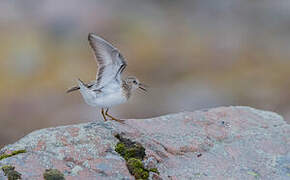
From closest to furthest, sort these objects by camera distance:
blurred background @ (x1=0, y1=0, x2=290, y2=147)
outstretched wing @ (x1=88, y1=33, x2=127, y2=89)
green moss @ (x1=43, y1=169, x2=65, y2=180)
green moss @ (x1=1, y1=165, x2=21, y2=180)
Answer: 1. green moss @ (x1=1, y1=165, x2=21, y2=180)
2. green moss @ (x1=43, y1=169, x2=65, y2=180)
3. outstretched wing @ (x1=88, y1=33, x2=127, y2=89)
4. blurred background @ (x1=0, y1=0, x2=290, y2=147)

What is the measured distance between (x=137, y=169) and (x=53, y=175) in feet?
3.67

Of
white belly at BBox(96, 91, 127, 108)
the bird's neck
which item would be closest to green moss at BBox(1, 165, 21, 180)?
white belly at BBox(96, 91, 127, 108)

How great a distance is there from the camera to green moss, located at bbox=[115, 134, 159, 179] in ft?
22.6

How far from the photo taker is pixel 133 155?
7293mm

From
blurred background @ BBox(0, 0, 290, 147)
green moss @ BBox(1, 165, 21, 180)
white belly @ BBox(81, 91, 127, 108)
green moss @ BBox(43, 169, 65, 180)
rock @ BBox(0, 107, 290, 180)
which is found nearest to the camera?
green moss @ BBox(1, 165, 21, 180)

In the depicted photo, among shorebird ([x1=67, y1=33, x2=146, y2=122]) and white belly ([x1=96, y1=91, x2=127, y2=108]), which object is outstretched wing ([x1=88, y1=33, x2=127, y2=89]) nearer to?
shorebird ([x1=67, y1=33, x2=146, y2=122])

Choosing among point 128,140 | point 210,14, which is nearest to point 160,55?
point 210,14

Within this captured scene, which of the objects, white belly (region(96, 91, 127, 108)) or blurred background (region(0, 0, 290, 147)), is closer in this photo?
white belly (region(96, 91, 127, 108))

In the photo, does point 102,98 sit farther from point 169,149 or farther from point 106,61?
point 169,149

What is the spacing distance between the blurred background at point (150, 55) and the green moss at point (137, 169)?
12.2m

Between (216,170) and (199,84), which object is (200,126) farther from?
(199,84)

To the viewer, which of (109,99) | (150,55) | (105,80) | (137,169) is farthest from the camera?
(150,55)

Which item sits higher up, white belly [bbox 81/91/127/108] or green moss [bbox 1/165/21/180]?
white belly [bbox 81/91/127/108]

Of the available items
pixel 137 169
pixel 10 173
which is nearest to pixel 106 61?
pixel 137 169
